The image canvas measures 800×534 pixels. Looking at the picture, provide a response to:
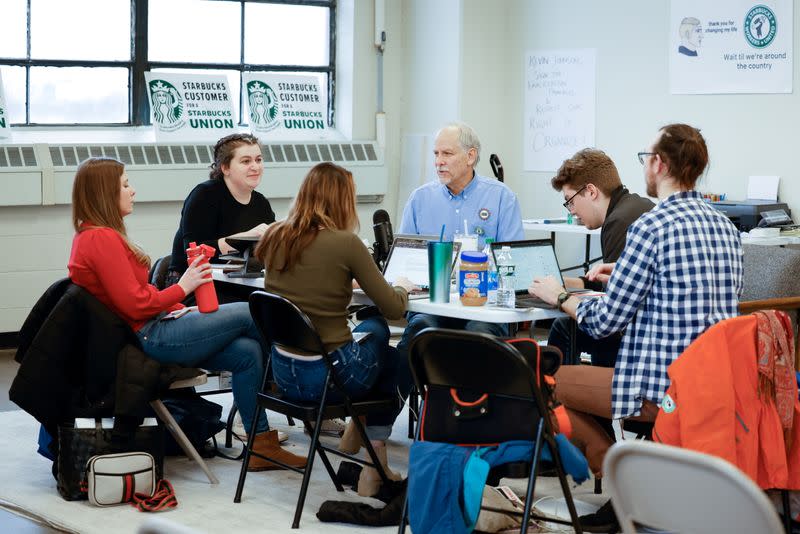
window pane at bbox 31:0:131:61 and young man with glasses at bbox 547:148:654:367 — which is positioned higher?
window pane at bbox 31:0:131:61

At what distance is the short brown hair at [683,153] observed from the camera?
3312 millimetres

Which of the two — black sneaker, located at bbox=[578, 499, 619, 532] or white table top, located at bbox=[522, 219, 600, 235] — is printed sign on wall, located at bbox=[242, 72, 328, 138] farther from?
black sneaker, located at bbox=[578, 499, 619, 532]

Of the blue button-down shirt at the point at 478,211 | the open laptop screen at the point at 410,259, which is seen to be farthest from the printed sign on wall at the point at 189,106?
the open laptop screen at the point at 410,259

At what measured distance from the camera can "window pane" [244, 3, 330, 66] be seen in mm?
7496

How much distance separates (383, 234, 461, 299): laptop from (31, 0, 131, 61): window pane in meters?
3.58

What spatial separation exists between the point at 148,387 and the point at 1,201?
2.88m

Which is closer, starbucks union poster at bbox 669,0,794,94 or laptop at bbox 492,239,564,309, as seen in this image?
laptop at bbox 492,239,564,309

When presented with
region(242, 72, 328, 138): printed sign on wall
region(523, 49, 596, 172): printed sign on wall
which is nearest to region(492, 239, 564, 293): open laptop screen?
region(523, 49, 596, 172): printed sign on wall

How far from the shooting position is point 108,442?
3848 mm

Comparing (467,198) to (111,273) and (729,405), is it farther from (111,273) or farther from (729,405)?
(729,405)

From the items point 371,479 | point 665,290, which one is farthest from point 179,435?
point 665,290

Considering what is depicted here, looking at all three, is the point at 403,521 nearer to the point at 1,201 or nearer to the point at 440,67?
the point at 1,201

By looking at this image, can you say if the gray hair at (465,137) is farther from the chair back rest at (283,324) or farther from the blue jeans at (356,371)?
the chair back rest at (283,324)

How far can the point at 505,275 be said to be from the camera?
3686mm
